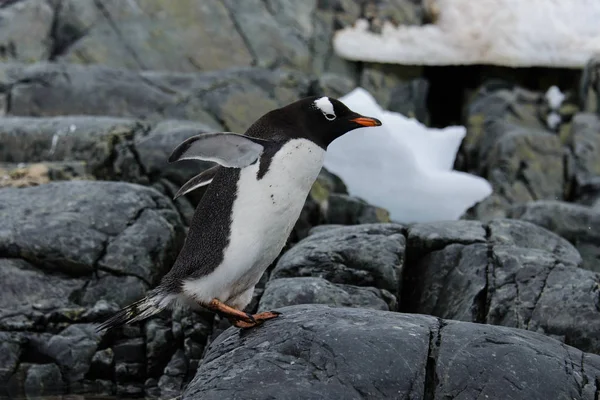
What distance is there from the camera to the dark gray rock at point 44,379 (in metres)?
4.89

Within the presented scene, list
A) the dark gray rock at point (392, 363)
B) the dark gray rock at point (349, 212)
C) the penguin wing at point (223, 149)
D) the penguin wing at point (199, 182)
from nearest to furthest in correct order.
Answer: the dark gray rock at point (392, 363) → the penguin wing at point (223, 149) → the penguin wing at point (199, 182) → the dark gray rock at point (349, 212)

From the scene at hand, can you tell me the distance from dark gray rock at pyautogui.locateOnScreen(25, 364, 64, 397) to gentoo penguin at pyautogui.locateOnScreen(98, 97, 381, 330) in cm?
145

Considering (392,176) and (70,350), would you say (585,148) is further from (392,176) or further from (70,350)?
(70,350)

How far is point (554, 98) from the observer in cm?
1152

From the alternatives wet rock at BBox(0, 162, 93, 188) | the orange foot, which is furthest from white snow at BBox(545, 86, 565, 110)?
the orange foot

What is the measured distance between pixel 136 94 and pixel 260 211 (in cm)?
647

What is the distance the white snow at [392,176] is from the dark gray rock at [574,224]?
1760mm

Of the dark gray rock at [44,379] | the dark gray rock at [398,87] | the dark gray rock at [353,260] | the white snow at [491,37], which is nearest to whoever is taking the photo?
the dark gray rock at [44,379]

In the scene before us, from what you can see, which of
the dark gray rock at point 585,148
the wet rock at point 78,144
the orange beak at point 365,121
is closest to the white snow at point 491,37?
the dark gray rock at point 585,148

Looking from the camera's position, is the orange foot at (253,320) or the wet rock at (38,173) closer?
the orange foot at (253,320)

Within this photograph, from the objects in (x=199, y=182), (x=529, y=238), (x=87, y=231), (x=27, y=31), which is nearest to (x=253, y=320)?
(x=199, y=182)

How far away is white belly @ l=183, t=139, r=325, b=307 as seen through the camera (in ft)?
12.1

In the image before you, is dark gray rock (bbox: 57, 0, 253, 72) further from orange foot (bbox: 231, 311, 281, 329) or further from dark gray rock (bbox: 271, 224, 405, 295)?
orange foot (bbox: 231, 311, 281, 329)

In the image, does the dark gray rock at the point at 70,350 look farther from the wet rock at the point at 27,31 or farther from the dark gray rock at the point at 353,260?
the wet rock at the point at 27,31
